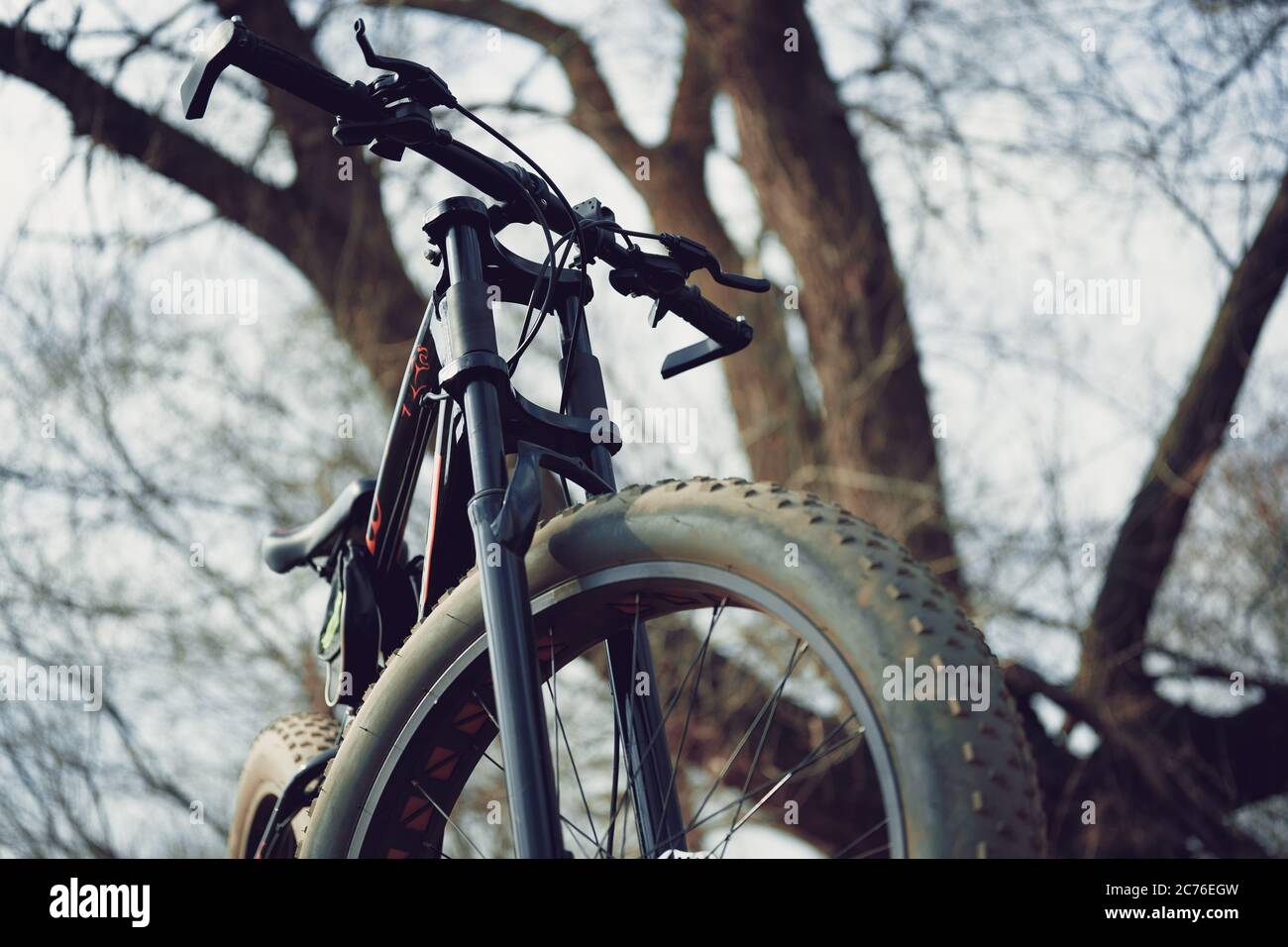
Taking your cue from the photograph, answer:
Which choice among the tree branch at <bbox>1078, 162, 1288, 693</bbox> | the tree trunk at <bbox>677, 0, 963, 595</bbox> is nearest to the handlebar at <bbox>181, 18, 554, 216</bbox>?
the tree trunk at <bbox>677, 0, 963, 595</bbox>

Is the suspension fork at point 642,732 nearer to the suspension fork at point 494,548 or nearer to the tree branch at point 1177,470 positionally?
the suspension fork at point 494,548

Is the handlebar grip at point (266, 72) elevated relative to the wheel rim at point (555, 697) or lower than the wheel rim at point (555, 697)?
elevated

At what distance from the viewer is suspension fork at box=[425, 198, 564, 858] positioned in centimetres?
129

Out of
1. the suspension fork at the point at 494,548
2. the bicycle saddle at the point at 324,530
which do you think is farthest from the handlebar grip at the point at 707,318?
the bicycle saddle at the point at 324,530

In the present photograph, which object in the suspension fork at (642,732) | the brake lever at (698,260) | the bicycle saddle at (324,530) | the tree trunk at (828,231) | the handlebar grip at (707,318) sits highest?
the tree trunk at (828,231)

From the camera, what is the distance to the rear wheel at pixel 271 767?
2209mm

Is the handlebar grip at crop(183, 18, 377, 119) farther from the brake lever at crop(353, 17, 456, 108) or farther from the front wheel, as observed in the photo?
the front wheel

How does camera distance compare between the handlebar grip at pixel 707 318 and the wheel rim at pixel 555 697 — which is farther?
the handlebar grip at pixel 707 318

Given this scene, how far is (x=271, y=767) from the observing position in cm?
229

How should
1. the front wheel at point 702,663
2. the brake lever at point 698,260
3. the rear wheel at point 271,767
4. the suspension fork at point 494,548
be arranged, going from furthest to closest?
the rear wheel at point 271,767
the brake lever at point 698,260
the suspension fork at point 494,548
the front wheel at point 702,663

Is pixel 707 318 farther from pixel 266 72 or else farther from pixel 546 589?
pixel 266 72

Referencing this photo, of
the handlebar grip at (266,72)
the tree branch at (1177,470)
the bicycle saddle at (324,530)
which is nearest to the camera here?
the handlebar grip at (266,72)
